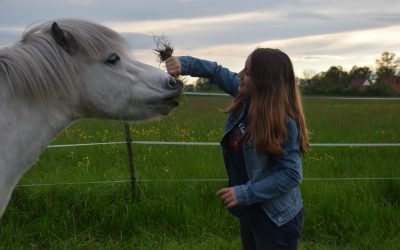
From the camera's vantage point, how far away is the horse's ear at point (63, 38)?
6.95 feet

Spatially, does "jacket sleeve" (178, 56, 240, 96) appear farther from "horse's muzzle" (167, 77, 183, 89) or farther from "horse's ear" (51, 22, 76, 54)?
"horse's ear" (51, 22, 76, 54)

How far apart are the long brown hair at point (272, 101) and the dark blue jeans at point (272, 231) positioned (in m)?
0.37

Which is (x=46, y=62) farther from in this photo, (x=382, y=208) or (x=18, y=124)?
(x=382, y=208)

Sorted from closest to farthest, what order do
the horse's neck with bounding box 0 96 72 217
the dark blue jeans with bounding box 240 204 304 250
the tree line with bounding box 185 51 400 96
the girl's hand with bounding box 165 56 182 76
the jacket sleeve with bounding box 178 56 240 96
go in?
the horse's neck with bounding box 0 96 72 217
the dark blue jeans with bounding box 240 204 304 250
the girl's hand with bounding box 165 56 182 76
the jacket sleeve with bounding box 178 56 240 96
the tree line with bounding box 185 51 400 96

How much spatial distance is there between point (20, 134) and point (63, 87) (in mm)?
282

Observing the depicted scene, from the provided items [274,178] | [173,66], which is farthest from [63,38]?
[274,178]

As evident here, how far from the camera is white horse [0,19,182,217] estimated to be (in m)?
2.03

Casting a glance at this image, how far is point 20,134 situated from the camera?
2.05 metres

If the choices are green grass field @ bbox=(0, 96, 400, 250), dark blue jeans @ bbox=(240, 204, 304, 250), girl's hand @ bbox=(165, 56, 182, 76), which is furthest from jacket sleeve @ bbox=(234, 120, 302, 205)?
green grass field @ bbox=(0, 96, 400, 250)

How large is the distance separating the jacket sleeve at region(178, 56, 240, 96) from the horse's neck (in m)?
0.89

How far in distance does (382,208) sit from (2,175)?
3636mm

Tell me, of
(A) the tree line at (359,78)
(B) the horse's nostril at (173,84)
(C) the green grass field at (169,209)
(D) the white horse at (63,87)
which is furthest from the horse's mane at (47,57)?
(A) the tree line at (359,78)

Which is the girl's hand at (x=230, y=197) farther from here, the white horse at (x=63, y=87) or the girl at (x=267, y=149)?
the white horse at (x=63, y=87)

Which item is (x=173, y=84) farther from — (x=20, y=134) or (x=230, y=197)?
(x=20, y=134)
